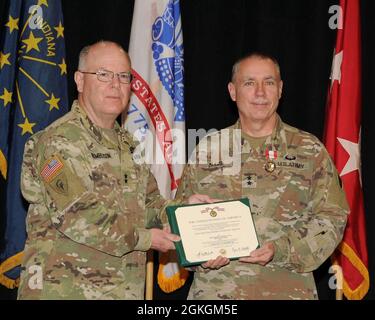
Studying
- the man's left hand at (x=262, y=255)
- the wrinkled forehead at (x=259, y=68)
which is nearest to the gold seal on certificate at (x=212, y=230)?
the man's left hand at (x=262, y=255)

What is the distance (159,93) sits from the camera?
17.8 feet

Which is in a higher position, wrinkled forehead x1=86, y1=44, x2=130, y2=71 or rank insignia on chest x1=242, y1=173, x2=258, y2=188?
wrinkled forehead x1=86, y1=44, x2=130, y2=71

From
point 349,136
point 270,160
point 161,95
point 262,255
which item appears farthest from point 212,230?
point 349,136

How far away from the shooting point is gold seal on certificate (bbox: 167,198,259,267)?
3625 mm

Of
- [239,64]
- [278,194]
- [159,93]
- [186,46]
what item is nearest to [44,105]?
[159,93]

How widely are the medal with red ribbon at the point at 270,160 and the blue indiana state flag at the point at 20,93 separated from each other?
2121 millimetres

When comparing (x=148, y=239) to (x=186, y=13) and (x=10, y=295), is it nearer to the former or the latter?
(x=10, y=295)

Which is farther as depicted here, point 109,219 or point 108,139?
point 108,139

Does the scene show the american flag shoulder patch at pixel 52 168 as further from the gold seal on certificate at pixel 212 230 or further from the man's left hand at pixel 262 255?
the man's left hand at pixel 262 255

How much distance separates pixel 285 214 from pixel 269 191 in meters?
0.18

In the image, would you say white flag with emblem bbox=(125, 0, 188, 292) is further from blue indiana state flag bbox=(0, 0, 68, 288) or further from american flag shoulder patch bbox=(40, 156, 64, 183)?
american flag shoulder patch bbox=(40, 156, 64, 183)

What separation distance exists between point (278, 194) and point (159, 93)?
6.35ft

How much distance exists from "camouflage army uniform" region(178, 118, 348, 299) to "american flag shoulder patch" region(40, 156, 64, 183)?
39.6 inches

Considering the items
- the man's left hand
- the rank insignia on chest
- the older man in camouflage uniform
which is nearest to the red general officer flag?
the older man in camouflage uniform
